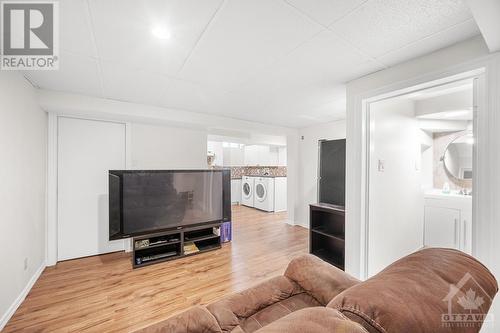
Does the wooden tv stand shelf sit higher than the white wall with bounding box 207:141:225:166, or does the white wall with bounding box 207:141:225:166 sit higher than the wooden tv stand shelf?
the white wall with bounding box 207:141:225:166

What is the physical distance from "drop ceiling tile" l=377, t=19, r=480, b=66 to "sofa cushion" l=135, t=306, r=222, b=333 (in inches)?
87.0

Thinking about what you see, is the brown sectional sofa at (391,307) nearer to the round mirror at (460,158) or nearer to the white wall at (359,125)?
the white wall at (359,125)

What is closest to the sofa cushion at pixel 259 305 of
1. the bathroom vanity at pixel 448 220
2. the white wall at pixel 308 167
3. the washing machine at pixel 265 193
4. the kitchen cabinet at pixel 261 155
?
the bathroom vanity at pixel 448 220

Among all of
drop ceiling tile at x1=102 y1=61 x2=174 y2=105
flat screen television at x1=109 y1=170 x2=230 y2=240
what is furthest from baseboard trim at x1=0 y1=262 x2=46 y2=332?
drop ceiling tile at x1=102 y1=61 x2=174 y2=105

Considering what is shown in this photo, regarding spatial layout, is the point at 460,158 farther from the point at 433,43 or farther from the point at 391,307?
the point at 391,307

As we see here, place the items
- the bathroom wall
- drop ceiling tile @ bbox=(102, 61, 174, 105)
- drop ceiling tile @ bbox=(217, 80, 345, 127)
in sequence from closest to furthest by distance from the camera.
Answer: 1. drop ceiling tile @ bbox=(102, 61, 174, 105)
2. drop ceiling tile @ bbox=(217, 80, 345, 127)
3. the bathroom wall

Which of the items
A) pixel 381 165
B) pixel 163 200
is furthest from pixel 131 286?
pixel 381 165

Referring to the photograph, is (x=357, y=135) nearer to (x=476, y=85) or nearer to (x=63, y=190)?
(x=476, y=85)

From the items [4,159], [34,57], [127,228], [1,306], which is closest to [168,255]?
[127,228]

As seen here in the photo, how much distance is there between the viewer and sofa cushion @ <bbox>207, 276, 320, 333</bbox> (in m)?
1.08

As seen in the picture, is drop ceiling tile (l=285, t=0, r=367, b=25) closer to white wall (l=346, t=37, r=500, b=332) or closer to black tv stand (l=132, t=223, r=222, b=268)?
white wall (l=346, t=37, r=500, b=332)

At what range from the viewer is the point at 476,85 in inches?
57.2

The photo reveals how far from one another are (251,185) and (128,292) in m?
4.69

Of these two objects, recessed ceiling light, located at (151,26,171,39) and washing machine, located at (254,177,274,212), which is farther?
washing machine, located at (254,177,274,212)
